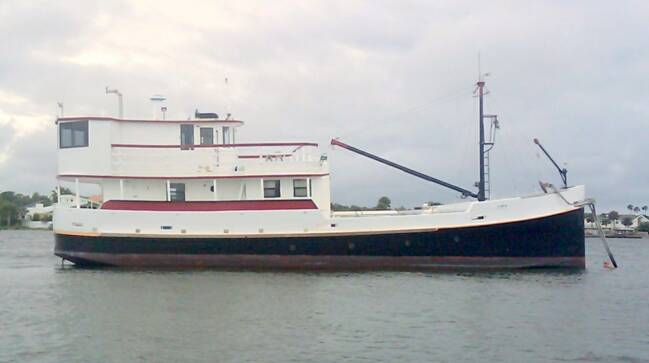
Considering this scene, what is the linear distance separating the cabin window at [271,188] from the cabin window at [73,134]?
674 cm

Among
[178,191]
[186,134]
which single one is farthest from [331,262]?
[186,134]

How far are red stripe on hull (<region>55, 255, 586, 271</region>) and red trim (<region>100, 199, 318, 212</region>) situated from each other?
166cm

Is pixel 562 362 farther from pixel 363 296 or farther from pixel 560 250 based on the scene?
pixel 560 250

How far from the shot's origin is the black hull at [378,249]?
28891 mm

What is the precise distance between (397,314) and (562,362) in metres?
5.16

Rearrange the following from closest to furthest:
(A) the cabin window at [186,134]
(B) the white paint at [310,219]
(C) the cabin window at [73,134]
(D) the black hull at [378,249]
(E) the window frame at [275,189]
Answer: (B) the white paint at [310,219] < (D) the black hull at [378,249] < (E) the window frame at [275,189] < (C) the cabin window at [73,134] < (A) the cabin window at [186,134]

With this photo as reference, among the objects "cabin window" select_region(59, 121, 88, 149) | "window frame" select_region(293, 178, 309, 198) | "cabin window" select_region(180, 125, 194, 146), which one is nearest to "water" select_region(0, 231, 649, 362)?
"window frame" select_region(293, 178, 309, 198)

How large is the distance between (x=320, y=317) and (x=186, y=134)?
545 inches

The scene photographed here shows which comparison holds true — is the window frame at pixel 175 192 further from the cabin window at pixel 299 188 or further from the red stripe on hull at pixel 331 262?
the cabin window at pixel 299 188

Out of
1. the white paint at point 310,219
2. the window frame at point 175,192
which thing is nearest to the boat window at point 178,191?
the window frame at point 175,192

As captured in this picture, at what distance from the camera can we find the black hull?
94.8ft

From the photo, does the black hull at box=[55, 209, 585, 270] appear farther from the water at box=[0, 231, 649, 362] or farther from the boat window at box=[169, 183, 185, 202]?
the boat window at box=[169, 183, 185, 202]

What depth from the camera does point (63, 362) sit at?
14.9m

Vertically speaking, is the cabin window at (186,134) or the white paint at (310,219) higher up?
the cabin window at (186,134)
